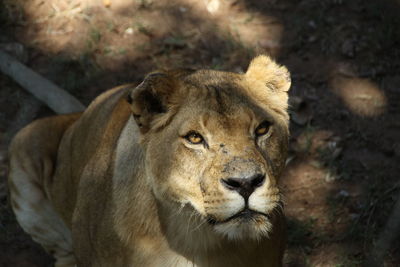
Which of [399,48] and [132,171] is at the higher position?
[132,171]

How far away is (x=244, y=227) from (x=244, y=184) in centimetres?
24

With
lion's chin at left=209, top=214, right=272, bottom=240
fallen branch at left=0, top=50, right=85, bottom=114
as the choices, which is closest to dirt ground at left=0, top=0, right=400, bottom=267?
fallen branch at left=0, top=50, right=85, bottom=114

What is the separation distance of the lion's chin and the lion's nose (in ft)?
0.41

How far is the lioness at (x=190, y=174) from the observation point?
114 inches

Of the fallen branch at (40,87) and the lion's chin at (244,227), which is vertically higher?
the lion's chin at (244,227)

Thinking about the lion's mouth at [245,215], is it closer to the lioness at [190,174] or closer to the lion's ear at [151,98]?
the lioness at [190,174]

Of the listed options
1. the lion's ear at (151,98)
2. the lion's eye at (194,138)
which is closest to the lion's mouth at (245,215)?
the lion's eye at (194,138)

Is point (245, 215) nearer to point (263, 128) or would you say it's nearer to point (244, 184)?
point (244, 184)

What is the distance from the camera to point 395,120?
5.47 meters

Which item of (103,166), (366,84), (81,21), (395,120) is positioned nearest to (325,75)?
(366,84)

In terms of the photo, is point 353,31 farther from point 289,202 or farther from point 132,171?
point 132,171

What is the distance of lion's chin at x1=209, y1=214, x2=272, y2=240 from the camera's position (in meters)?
2.90

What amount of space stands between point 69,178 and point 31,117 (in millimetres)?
1489

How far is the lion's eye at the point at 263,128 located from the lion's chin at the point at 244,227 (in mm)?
370
